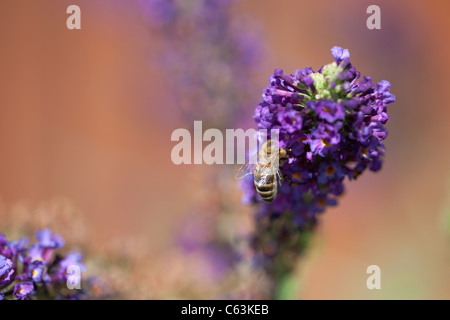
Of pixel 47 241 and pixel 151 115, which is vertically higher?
pixel 151 115

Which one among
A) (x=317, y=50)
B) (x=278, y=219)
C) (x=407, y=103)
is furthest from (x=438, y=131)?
(x=278, y=219)

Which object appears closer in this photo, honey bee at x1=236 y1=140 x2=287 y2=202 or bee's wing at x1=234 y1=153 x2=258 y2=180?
honey bee at x1=236 y1=140 x2=287 y2=202

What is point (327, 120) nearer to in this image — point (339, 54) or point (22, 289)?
point (339, 54)

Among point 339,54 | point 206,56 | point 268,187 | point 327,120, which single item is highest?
point 206,56

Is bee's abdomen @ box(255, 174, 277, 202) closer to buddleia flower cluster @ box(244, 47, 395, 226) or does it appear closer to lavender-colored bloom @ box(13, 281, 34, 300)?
buddleia flower cluster @ box(244, 47, 395, 226)

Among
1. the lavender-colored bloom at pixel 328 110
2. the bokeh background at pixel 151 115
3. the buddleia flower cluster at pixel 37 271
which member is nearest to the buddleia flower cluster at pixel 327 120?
the lavender-colored bloom at pixel 328 110

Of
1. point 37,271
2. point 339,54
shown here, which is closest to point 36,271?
point 37,271

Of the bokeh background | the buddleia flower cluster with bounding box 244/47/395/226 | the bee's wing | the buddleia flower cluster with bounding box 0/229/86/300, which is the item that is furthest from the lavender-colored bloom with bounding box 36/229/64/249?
the bokeh background

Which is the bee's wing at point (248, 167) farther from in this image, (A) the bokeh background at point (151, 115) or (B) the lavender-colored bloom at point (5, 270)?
(A) the bokeh background at point (151, 115)
